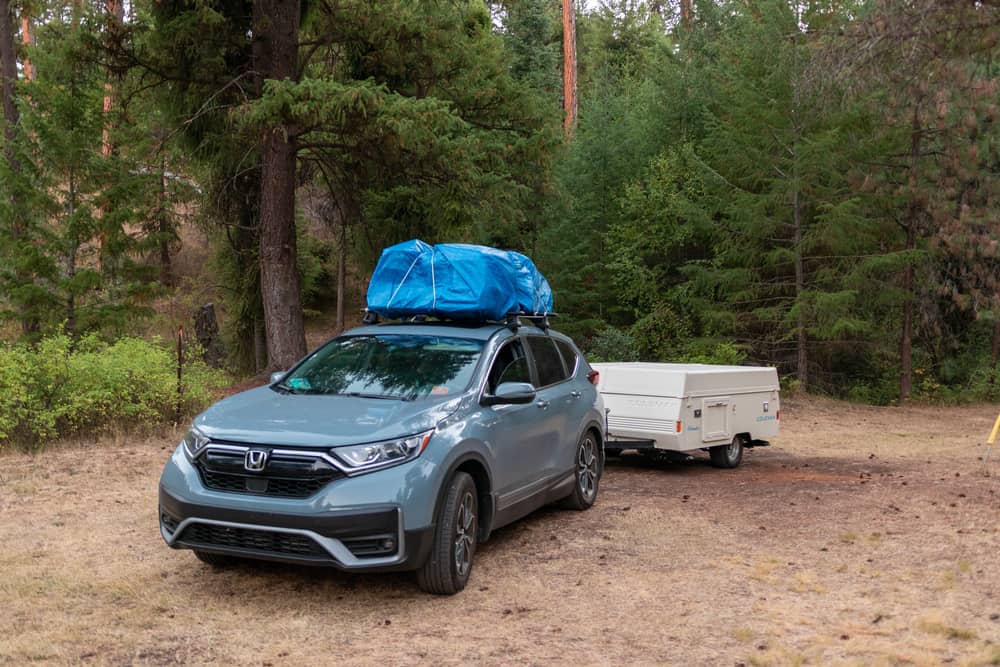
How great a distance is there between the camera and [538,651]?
500cm

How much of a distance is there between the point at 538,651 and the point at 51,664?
253 centimetres

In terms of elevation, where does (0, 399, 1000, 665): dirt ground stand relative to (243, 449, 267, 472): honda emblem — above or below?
below

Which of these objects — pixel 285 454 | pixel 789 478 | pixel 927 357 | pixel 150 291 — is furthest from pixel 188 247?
pixel 285 454

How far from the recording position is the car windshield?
650cm

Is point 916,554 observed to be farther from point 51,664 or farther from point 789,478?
point 51,664

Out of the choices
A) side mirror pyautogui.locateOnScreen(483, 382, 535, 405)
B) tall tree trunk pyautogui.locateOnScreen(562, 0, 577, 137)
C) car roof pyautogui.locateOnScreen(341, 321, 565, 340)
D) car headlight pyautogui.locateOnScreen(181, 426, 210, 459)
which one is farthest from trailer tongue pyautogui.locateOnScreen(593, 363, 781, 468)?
tall tree trunk pyautogui.locateOnScreen(562, 0, 577, 137)

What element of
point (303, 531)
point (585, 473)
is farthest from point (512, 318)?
point (303, 531)

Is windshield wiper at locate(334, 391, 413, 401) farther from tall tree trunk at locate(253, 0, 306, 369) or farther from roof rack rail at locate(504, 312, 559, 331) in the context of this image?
tall tree trunk at locate(253, 0, 306, 369)

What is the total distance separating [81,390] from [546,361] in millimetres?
6506

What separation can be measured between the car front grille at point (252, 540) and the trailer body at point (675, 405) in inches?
228

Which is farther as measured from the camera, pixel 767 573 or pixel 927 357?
pixel 927 357

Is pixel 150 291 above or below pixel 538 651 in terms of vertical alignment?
above

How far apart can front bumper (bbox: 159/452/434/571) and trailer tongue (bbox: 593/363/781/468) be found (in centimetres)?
530

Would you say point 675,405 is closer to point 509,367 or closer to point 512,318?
point 512,318
